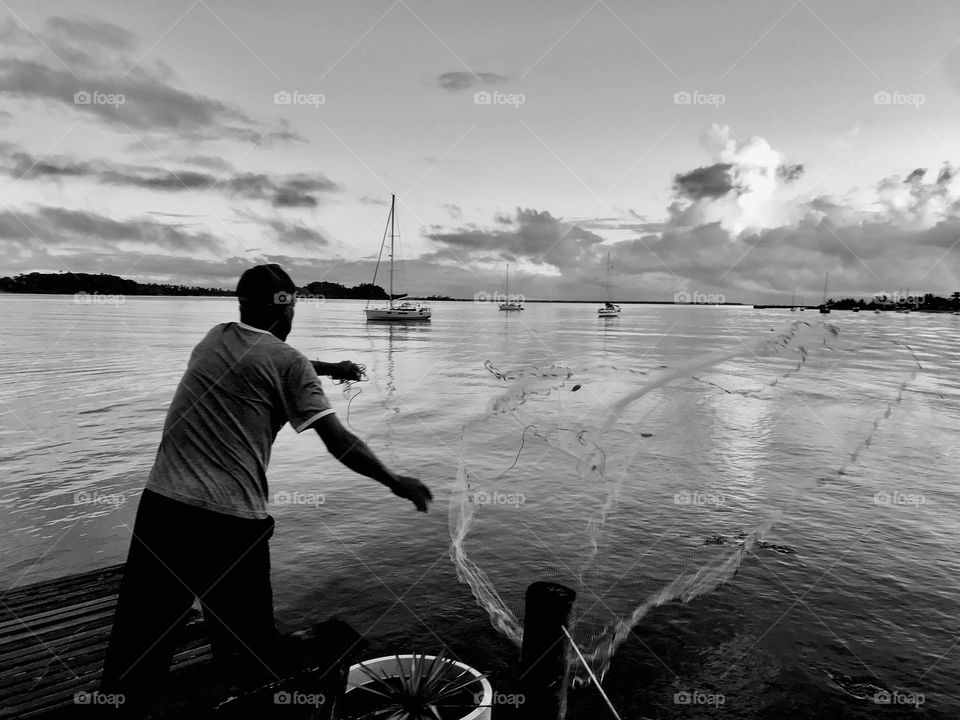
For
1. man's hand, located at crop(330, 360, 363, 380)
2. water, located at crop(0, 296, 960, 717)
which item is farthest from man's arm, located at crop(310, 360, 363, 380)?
water, located at crop(0, 296, 960, 717)

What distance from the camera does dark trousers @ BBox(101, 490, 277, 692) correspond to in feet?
11.4

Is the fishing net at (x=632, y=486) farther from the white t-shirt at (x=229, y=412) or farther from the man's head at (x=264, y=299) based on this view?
the man's head at (x=264, y=299)

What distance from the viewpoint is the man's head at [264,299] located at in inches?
150

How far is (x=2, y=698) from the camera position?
5.03 metres

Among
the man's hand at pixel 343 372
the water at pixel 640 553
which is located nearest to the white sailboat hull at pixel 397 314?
the water at pixel 640 553

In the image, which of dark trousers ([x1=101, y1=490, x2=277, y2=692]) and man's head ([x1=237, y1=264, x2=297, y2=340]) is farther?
man's head ([x1=237, y1=264, x2=297, y2=340])

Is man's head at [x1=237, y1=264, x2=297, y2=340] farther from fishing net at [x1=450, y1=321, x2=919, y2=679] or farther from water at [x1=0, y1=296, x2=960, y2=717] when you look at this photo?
water at [x1=0, y1=296, x2=960, y2=717]

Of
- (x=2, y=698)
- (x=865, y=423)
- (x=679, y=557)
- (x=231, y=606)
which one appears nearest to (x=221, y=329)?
(x=231, y=606)

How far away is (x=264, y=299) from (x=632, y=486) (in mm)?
12999

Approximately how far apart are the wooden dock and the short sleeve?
144 cm

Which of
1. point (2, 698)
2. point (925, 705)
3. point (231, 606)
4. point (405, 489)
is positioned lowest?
point (925, 705)

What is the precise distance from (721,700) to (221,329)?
271 inches

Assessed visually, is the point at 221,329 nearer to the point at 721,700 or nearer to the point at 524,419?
the point at 721,700

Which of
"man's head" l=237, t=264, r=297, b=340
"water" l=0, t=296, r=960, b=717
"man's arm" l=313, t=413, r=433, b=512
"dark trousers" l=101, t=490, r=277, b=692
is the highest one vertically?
"man's head" l=237, t=264, r=297, b=340
